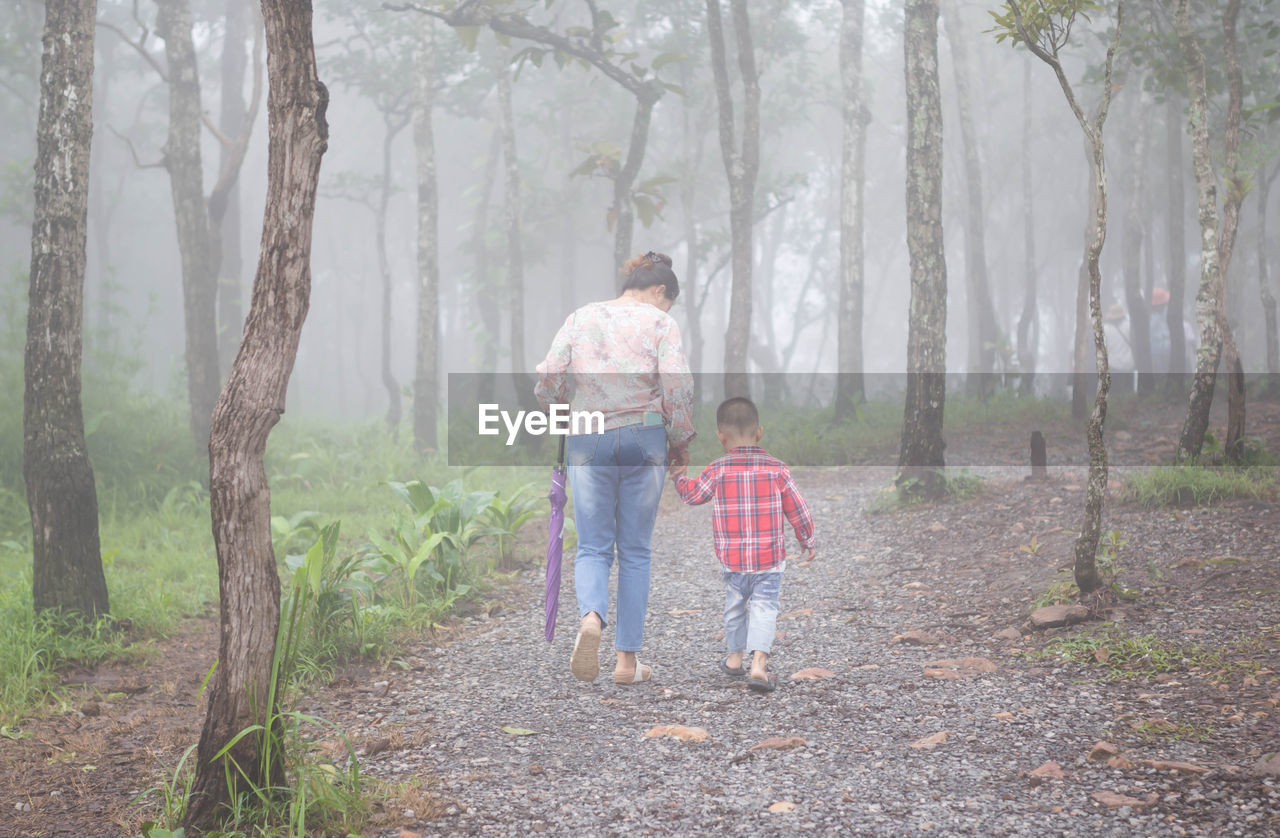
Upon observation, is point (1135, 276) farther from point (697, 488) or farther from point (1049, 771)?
point (1049, 771)

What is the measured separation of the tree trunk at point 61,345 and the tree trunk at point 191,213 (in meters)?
5.19

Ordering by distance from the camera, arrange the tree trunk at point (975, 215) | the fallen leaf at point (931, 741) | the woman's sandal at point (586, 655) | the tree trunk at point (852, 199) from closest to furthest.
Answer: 1. the fallen leaf at point (931, 741)
2. the woman's sandal at point (586, 655)
3. the tree trunk at point (852, 199)
4. the tree trunk at point (975, 215)

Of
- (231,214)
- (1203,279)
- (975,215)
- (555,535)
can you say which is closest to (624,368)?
(555,535)

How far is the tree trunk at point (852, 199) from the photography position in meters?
16.1

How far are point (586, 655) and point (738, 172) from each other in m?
9.63

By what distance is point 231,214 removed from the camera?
18562mm

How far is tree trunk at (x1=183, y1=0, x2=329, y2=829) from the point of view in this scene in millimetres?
2916

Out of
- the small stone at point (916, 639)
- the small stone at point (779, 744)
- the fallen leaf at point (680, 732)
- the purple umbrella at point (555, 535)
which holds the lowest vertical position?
the fallen leaf at point (680, 732)

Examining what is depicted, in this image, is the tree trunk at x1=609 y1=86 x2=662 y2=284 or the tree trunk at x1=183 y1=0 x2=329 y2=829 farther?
the tree trunk at x1=609 y1=86 x2=662 y2=284

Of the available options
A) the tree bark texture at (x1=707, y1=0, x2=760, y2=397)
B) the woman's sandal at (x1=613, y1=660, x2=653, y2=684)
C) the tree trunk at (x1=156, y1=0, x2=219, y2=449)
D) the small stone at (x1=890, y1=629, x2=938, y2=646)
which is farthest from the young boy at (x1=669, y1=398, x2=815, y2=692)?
the tree trunk at (x1=156, y1=0, x2=219, y2=449)

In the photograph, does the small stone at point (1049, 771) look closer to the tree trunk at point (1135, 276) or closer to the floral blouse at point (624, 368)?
the floral blouse at point (624, 368)

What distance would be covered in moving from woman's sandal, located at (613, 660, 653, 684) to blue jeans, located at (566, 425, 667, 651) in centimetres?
12

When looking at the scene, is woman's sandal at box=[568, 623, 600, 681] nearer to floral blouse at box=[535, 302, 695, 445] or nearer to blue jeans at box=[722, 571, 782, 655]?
blue jeans at box=[722, 571, 782, 655]

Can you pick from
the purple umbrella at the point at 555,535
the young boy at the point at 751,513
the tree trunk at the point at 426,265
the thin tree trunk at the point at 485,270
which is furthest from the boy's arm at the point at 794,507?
the thin tree trunk at the point at 485,270
